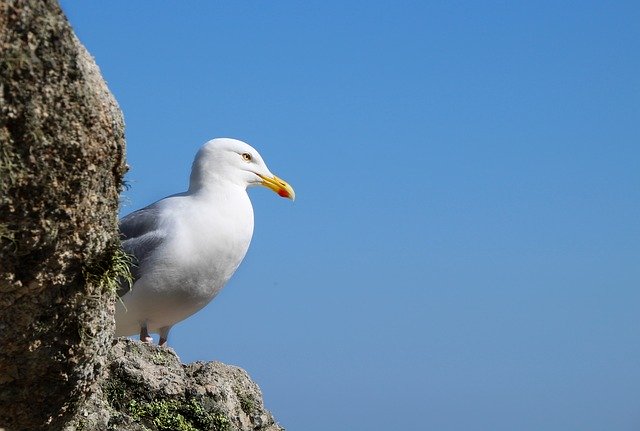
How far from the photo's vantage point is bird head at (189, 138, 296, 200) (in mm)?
12062

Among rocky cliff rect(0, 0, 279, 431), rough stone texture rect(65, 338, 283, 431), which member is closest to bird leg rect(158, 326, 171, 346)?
rough stone texture rect(65, 338, 283, 431)

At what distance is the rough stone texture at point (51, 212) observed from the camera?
561 centimetres

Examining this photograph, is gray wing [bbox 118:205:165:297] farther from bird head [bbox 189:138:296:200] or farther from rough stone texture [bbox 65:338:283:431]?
rough stone texture [bbox 65:338:283:431]

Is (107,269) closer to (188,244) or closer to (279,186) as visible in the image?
(188,244)

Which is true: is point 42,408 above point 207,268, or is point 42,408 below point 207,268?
below

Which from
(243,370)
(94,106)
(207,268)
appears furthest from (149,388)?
(94,106)

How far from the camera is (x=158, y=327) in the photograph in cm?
1168

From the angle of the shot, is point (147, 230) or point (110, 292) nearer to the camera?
point (110, 292)

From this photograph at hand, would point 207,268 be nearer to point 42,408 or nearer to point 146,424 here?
point 146,424

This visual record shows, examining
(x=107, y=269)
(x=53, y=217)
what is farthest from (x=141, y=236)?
(x=53, y=217)

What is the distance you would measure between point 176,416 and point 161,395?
229 mm

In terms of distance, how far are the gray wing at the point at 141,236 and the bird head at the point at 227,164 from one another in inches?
27.8

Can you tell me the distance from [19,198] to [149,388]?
345cm

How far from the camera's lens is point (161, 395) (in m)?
8.80
